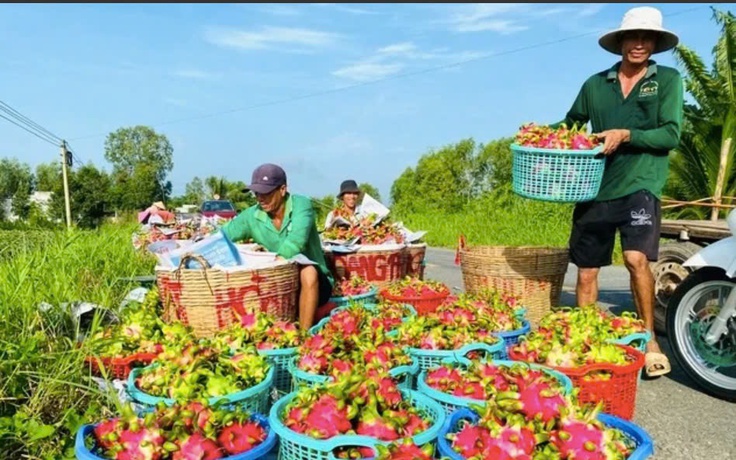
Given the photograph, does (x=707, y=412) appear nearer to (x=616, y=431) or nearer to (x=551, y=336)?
(x=551, y=336)

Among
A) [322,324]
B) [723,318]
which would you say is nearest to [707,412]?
[723,318]

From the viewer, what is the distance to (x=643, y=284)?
4086 mm

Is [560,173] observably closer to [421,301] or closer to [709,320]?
[709,320]

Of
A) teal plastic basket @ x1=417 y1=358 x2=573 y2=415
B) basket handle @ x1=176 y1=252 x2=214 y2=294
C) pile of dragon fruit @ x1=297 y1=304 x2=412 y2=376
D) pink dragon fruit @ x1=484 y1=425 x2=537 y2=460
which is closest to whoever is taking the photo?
pink dragon fruit @ x1=484 y1=425 x2=537 y2=460

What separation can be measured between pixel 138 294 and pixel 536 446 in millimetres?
→ 3383

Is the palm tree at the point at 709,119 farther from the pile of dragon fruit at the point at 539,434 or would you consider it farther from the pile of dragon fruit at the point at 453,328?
the pile of dragon fruit at the point at 539,434

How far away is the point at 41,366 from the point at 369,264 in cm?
322

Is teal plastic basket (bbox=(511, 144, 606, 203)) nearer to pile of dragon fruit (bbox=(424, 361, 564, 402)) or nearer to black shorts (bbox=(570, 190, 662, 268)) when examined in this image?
black shorts (bbox=(570, 190, 662, 268))

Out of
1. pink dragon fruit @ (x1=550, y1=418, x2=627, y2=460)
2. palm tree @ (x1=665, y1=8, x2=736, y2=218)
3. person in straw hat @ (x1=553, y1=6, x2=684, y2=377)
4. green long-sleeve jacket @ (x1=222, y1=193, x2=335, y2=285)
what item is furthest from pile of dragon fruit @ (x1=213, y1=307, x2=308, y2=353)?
palm tree @ (x1=665, y1=8, x2=736, y2=218)

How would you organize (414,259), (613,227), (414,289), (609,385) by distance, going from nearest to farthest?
(609,385)
(613,227)
(414,289)
(414,259)

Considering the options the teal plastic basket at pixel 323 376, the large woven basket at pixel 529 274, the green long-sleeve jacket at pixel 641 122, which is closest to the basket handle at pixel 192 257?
the teal plastic basket at pixel 323 376

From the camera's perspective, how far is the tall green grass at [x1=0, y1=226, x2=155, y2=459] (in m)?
2.66

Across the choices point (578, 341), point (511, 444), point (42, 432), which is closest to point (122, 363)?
point (42, 432)

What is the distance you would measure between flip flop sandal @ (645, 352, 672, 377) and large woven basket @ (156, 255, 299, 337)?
8.25ft
